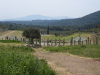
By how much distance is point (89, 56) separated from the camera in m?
11.6

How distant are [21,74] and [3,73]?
765 mm

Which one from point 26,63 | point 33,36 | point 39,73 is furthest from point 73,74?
point 33,36

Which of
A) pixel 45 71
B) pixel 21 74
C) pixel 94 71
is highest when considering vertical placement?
pixel 21 74

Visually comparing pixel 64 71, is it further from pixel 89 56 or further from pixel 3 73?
pixel 89 56

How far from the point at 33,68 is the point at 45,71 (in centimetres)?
72

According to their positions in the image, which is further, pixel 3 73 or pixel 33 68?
pixel 33 68

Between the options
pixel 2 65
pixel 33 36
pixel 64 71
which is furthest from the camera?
pixel 33 36

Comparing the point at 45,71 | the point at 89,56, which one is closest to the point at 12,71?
the point at 45,71

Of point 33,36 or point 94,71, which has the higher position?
point 33,36

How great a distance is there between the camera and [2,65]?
15.6 ft

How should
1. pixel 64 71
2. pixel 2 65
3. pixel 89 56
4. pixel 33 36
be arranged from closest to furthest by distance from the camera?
1. pixel 2 65
2. pixel 64 71
3. pixel 89 56
4. pixel 33 36

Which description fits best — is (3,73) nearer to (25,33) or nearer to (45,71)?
(45,71)

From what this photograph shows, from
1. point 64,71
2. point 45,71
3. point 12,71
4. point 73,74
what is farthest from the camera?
point 64,71

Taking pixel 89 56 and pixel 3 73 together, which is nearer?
pixel 3 73
